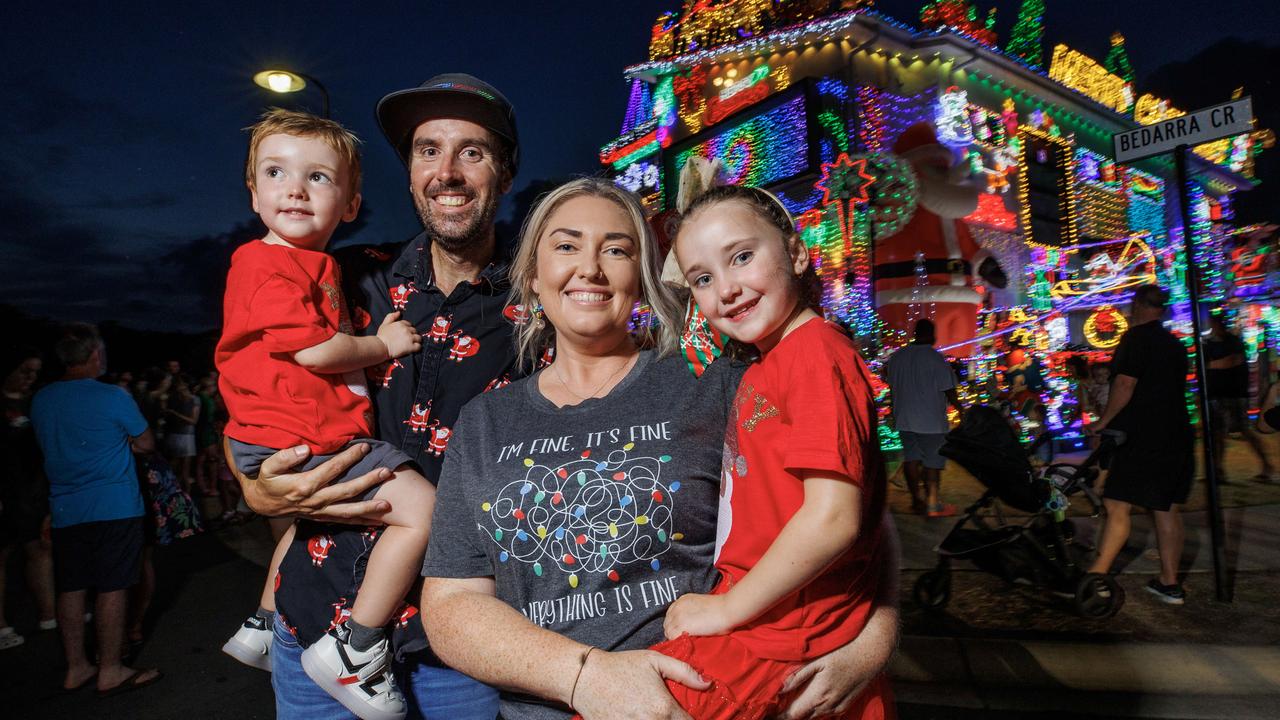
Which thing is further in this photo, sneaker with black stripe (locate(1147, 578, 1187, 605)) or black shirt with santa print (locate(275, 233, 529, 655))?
sneaker with black stripe (locate(1147, 578, 1187, 605))

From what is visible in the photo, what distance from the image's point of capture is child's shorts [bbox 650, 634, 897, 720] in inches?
→ 51.8

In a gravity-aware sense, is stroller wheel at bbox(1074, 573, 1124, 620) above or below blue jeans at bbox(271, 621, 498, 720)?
below

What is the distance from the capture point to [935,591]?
16.2 feet

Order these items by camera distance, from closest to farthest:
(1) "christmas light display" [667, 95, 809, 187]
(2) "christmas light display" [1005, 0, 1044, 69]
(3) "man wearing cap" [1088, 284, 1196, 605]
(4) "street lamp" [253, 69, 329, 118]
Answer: (3) "man wearing cap" [1088, 284, 1196, 605] < (4) "street lamp" [253, 69, 329, 118] < (1) "christmas light display" [667, 95, 809, 187] < (2) "christmas light display" [1005, 0, 1044, 69]

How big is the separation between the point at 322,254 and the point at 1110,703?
450cm

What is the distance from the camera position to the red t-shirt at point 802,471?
4.68ft

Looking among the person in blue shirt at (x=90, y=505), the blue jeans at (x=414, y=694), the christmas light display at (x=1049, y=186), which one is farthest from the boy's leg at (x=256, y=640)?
the christmas light display at (x=1049, y=186)

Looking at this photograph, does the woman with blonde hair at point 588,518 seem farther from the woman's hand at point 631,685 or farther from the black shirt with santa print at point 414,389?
the black shirt with santa print at point 414,389

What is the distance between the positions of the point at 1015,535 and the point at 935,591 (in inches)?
28.1

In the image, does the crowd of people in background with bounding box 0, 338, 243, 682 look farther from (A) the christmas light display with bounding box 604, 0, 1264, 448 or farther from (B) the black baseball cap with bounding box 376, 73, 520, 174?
(A) the christmas light display with bounding box 604, 0, 1264, 448

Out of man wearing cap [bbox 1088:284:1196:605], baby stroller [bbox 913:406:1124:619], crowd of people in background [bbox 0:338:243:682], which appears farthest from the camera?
crowd of people in background [bbox 0:338:243:682]

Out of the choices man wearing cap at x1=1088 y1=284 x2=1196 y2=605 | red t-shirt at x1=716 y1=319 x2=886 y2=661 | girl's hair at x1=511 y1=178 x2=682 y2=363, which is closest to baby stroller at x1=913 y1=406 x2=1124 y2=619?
man wearing cap at x1=1088 y1=284 x2=1196 y2=605

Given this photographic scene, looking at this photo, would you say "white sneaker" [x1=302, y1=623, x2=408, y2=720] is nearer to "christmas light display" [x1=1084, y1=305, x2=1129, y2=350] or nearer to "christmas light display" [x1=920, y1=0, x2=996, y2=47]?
"christmas light display" [x1=1084, y1=305, x2=1129, y2=350]

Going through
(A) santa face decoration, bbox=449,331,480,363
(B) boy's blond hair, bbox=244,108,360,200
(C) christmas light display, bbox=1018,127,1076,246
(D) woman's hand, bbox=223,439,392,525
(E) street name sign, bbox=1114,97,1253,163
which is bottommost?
(D) woman's hand, bbox=223,439,392,525
